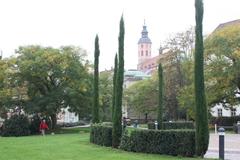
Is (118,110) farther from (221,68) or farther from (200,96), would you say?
(221,68)

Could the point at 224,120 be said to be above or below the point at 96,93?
below

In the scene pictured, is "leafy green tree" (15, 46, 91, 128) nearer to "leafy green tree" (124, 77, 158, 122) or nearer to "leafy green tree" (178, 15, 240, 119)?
"leafy green tree" (178, 15, 240, 119)

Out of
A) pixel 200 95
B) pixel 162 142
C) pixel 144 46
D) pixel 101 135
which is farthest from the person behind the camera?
pixel 144 46

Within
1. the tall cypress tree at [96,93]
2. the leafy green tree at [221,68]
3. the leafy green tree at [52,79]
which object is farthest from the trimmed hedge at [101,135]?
the leafy green tree at [221,68]

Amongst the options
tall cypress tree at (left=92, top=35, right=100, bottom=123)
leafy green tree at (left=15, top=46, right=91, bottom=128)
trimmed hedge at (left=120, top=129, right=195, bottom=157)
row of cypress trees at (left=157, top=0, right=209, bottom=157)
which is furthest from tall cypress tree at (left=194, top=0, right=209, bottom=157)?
leafy green tree at (left=15, top=46, right=91, bottom=128)

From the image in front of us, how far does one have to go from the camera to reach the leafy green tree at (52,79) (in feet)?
148

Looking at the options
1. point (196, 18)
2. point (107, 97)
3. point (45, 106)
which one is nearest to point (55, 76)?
point (45, 106)

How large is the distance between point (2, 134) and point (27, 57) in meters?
7.88

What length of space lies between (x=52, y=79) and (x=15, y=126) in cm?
616

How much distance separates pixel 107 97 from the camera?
6225cm

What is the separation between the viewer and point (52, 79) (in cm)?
4678

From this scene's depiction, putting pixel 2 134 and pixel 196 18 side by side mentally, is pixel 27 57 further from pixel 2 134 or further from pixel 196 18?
pixel 196 18

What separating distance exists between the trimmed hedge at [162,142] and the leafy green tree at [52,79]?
25205 millimetres

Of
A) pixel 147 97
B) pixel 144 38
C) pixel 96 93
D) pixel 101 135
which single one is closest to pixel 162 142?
pixel 101 135
